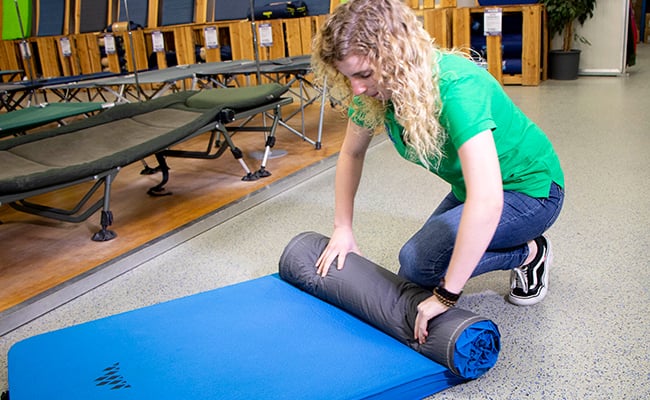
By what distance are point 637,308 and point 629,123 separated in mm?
2483

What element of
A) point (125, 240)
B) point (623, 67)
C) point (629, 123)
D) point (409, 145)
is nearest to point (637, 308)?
point (409, 145)

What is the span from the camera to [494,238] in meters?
1.56

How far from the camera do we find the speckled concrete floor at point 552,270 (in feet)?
4.81

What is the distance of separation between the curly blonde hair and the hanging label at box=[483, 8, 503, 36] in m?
4.52

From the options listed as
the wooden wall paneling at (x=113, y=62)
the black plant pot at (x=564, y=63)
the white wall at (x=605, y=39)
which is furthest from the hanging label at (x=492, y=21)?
the wooden wall paneling at (x=113, y=62)

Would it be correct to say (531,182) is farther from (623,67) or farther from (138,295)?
(623,67)

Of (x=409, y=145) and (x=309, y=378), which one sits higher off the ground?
(x=409, y=145)

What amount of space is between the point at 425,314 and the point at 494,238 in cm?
31

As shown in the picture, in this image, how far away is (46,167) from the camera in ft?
7.94

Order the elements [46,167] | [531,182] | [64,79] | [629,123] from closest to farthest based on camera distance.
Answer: [531,182] → [46,167] → [629,123] → [64,79]

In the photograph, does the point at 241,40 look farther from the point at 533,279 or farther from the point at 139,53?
the point at 533,279

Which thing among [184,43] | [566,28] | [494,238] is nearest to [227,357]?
[494,238]

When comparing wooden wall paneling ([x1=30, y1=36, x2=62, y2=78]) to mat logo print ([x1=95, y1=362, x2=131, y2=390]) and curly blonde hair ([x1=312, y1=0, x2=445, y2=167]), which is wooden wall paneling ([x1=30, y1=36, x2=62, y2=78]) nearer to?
mat logo print ([x1=95, y1=362, x2=131, y2=390])

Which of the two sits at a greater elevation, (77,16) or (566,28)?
(77,16)
